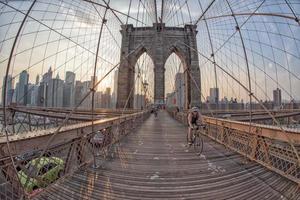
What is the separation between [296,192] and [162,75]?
3490 cm

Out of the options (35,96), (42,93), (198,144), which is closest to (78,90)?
(42,93)

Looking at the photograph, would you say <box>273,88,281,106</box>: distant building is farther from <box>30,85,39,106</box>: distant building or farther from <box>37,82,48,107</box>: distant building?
<box>30,85,39,106</box>: distant building

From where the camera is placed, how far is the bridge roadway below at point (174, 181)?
329cm

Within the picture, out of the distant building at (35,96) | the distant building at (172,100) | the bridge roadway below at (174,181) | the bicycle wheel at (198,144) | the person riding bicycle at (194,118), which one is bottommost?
the bridge roadway below at (174,181)

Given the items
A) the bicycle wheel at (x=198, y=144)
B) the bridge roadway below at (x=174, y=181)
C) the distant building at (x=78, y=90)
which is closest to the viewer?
the bridge roadway below at (x=174, y=181)

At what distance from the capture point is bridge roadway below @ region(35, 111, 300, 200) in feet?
10.8

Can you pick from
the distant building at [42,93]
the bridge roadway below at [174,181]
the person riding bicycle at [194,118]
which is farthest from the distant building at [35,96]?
the person riding bicycle at [194,118]

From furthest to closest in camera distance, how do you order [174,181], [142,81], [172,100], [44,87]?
[172,100]
[142,81]
[44,87]
[174,181]

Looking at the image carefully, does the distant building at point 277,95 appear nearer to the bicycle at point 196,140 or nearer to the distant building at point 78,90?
the bicycle at point 196,140

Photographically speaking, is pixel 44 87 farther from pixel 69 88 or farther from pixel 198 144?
pixel 198 144

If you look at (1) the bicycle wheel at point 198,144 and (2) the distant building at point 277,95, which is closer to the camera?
(1) the bicycle wheel at point 198,144

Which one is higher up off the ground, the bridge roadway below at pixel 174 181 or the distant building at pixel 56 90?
the distant building at pixel 56 90

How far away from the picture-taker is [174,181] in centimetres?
399

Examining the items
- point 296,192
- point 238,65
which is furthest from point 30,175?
point 238,65
